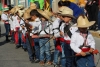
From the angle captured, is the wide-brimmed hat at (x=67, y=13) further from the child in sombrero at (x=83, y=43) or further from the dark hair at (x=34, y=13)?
the dark hair at (x=34, y=13)

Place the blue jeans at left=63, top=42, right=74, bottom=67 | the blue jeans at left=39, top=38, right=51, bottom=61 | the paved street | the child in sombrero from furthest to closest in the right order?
the paved street < the blue jeans at left=39, top=38, right=51, bottom=61 < the blue jeans at left=63, top=42, right=74, bottom=67 < the child in sombrero

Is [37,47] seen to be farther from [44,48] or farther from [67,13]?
[67,13]

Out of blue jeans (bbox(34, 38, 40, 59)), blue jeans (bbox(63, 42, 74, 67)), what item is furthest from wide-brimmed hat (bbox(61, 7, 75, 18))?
blue jeans (bbox(34, 38, 40, 59))

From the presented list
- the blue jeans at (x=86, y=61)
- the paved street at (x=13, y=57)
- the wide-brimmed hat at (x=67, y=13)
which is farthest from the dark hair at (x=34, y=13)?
the blue jeans at (x=86, y=61)

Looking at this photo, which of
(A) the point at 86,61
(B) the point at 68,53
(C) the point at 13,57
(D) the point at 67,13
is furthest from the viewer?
(C) the point at 13,57

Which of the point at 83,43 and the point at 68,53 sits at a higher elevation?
the point at 83,43

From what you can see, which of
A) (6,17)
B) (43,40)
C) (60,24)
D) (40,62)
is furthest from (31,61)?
(6,17)

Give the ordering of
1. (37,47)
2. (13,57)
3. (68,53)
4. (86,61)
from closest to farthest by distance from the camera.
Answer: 1. (86,61)
2. (68,53)
3. (37,47)
4. (13,57)

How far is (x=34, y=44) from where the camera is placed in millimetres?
10016

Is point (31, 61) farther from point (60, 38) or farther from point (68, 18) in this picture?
point (68, 18)

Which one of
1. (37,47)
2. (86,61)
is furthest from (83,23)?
(37,47)

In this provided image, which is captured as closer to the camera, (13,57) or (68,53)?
(68,53)

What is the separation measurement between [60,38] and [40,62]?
1.82 m

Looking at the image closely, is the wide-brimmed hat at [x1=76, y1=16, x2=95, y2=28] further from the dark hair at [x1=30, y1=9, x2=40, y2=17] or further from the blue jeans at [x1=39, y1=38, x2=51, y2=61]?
the dark hair at [x1=30, y1=9, x2=40, y2=17]
